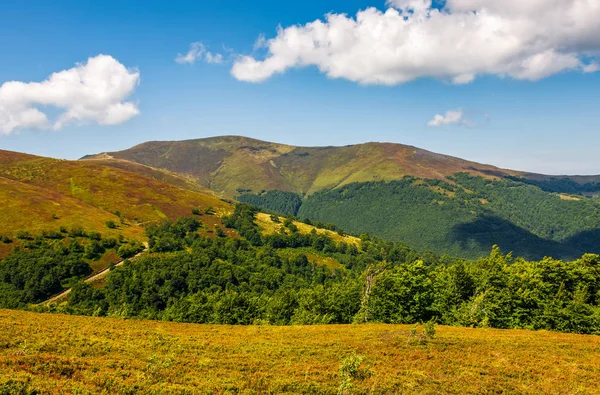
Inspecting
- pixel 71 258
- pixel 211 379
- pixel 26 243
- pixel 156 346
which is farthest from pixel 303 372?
pixel 26 243

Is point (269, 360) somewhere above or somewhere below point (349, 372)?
below

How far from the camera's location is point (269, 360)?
34281mm

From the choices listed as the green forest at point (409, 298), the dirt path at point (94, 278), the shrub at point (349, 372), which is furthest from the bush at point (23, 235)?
the shrub at point (349, 372)

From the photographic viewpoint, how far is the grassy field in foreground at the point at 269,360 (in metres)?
24.5

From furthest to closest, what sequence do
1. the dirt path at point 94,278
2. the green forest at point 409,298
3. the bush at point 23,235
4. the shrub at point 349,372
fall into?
1. the bush at point 23,235
2. the dirt path at point 94,278
3. the green forest at point 409,298
4. the shrub at point 349,372

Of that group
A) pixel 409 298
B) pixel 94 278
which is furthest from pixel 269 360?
pixel 94 278

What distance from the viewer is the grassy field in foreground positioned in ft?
80.5

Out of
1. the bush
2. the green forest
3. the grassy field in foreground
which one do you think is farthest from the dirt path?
the grassy field in foreground

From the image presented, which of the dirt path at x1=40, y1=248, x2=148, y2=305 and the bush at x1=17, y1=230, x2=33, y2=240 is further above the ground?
the bush at x1=17, y1=230, x2=33, y2=240

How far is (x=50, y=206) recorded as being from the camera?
180 meters

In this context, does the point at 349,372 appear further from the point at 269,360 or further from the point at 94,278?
the point at 94,278

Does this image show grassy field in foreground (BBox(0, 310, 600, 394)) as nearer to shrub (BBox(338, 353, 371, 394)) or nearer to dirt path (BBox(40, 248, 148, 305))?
shrub (BBox(338, 353, 371, 394))

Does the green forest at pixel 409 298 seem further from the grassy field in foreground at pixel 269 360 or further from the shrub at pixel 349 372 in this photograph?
the shrub at pixel 349 372

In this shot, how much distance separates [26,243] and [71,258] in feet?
76.2
